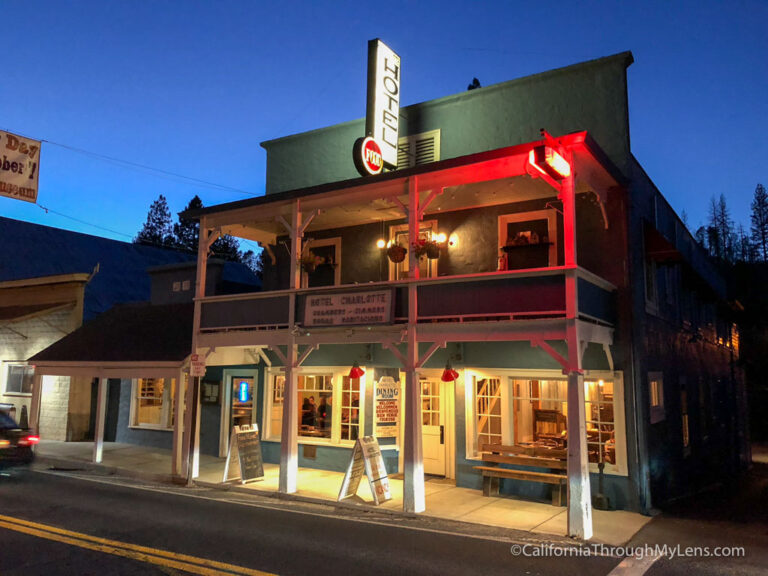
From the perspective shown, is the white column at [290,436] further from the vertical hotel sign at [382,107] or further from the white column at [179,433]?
the vertical hotel sign at [382,107]

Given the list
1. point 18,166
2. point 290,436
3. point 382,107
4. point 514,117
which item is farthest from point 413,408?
point 18,166

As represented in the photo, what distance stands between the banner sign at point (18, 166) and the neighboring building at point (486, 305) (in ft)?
11.6

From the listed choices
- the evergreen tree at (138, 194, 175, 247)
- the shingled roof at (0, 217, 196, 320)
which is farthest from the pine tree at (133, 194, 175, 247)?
the shingled roof at (0, 217, 196, 320)

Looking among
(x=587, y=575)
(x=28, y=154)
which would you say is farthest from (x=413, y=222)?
(x=28, y=154)

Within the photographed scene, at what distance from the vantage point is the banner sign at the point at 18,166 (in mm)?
11141

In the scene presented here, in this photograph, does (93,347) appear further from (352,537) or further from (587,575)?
(587,575)

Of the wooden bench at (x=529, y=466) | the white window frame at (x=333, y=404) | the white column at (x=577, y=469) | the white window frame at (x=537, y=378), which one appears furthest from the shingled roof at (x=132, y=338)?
the white column at (x=577, y=469)

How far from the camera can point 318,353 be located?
593 inches

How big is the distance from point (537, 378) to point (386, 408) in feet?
11.9

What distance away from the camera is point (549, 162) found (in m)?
9.06

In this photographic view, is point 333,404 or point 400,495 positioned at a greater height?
point 333,404

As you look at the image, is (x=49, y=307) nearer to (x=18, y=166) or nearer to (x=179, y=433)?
(x=179, y=433)

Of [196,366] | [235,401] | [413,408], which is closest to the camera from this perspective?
[413,408]

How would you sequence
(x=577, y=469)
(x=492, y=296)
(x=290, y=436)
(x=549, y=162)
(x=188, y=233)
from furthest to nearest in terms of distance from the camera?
(x=188, y=233) < (x=290, y=436) < (x=492, y=296) < (x=549, y=162) < (x=577, y=469)
